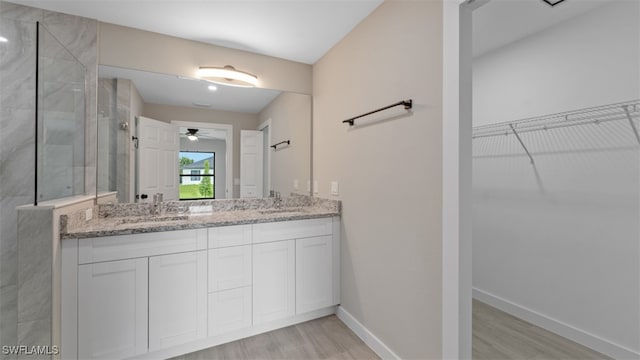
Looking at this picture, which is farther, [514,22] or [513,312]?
[513,312]

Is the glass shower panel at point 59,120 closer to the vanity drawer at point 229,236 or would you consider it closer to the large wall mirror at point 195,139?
the large wall mirror at point 195,139

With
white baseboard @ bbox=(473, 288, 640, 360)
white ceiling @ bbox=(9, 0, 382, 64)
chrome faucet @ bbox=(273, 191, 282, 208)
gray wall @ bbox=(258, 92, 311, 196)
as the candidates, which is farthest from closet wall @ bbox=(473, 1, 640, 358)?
chrome faucet @ bbox=(273, 191, 282, 208)

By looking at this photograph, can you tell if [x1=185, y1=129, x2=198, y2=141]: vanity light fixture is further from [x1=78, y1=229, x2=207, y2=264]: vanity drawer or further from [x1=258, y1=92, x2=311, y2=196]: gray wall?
[x1=78, y1=229, x2=207, y2=264]: vanity drawer

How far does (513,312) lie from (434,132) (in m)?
2.03

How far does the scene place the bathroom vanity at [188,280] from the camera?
5.15 feet

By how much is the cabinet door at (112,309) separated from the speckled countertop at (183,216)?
0.21 metres

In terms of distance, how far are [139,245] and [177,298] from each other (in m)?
0.44

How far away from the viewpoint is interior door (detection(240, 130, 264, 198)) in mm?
2613

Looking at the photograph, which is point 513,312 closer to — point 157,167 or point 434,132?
point 434,132

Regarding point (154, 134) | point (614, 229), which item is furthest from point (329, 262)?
point (614, 229)

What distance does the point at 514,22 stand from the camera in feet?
6.68

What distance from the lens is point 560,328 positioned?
2033mm

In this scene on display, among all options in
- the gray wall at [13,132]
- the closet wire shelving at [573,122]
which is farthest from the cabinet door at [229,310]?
the closet wire shelving at [573,122]

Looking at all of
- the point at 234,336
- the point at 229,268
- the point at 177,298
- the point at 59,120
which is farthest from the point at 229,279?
the point at 59,120
